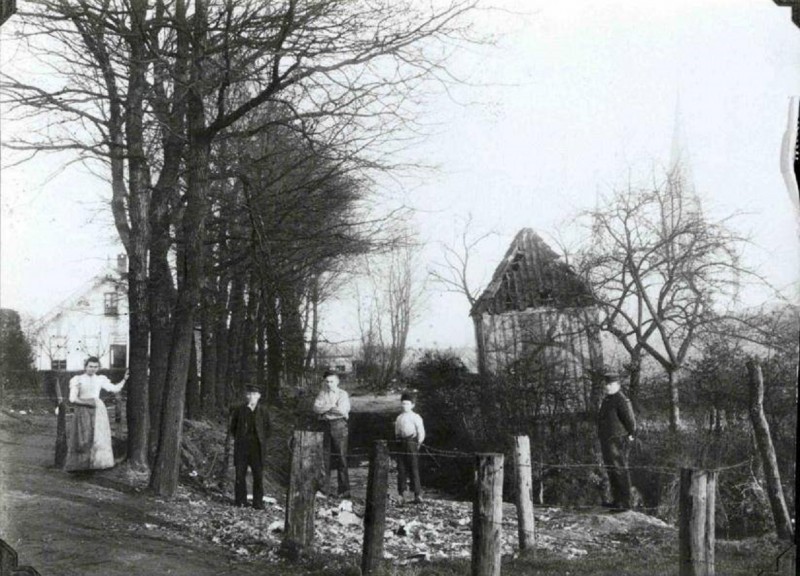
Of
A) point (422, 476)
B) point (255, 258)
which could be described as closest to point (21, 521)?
point (255, 258)

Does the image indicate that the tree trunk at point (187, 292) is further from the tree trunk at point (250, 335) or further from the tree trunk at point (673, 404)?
the tree trunk at point (673, 404)

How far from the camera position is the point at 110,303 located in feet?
32.8

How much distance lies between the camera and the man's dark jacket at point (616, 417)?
30.2ft

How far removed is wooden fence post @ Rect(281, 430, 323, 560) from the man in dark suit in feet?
8.02

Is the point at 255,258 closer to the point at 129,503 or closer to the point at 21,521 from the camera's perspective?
the point at 129,503

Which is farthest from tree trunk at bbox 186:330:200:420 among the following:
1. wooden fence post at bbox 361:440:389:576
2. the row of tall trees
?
wooden fence post at bbox 361:440:389:576

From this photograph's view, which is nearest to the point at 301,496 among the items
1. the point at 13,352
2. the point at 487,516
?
the point at 487,516

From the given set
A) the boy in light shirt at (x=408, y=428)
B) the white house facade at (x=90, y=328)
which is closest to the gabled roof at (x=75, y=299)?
the white house facade at (x=90, y=328)

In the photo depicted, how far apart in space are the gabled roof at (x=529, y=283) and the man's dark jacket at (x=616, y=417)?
1.25 meters

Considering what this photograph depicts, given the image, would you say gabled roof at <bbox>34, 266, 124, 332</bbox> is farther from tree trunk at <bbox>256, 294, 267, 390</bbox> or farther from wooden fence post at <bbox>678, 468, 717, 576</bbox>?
wooden fence post at <bbox>678, 468, 717, 576</bbox>

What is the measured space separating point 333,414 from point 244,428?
1306 millimetres

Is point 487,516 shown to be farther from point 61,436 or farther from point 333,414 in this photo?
point 61,436

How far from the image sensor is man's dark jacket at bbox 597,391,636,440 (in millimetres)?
9211

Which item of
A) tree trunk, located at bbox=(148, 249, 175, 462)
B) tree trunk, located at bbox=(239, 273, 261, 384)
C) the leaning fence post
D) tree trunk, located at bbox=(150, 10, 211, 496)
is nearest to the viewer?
the leaning fence post
